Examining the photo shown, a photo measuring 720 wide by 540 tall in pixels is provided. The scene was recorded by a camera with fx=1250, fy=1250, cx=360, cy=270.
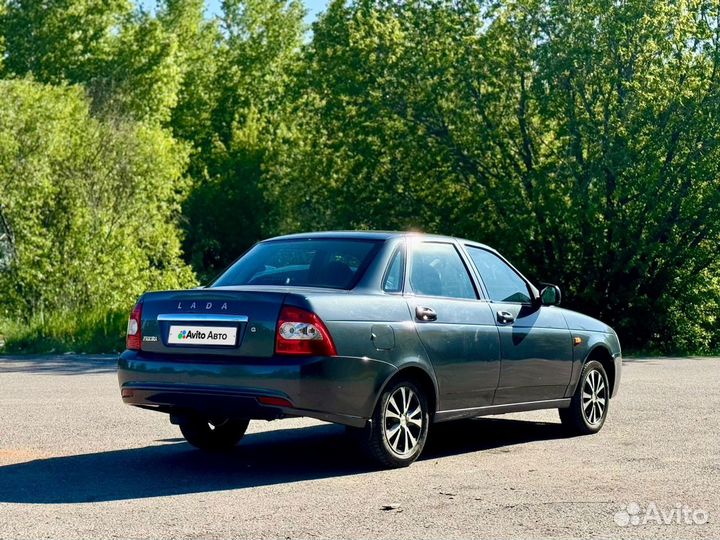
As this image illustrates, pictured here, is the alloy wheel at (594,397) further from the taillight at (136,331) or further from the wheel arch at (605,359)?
the taillight at (136,331)

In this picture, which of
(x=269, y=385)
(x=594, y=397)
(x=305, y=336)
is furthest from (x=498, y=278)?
(x=269, y=385)

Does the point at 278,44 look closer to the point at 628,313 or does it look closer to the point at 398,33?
the point at 398,33

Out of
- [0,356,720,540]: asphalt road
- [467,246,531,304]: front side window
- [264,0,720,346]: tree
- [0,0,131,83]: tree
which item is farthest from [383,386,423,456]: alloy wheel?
[0,0,131,83]: tree

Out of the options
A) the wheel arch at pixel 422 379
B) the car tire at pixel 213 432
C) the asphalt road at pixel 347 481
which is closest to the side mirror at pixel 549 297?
the asphalt road at pixel 347 481

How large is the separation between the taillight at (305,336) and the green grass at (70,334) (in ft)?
50.1

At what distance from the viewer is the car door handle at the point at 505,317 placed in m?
9.73

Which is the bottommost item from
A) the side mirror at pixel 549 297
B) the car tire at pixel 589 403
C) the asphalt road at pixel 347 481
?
the asphalt road at pixel 347 481

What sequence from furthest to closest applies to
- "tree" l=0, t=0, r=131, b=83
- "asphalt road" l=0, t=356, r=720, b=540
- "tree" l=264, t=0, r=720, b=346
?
"tree" l=0, t=0, r=131, b=83 < "tree" l=264, t=0, r=720, b=346 < "asphalt road" l=0, t=356, r=720, b=540

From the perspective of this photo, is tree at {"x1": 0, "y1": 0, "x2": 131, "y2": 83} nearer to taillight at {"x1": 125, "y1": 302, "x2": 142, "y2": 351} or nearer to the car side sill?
the car side sill

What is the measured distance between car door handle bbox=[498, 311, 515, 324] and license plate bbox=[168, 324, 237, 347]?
2.43 m

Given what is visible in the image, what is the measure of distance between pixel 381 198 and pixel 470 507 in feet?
86.2

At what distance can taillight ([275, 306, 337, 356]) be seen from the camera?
8062 mm

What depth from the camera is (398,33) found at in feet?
105

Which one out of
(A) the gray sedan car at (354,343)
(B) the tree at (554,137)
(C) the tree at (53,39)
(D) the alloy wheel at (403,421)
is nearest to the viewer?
(A) the gray sedan car at (354,343)
